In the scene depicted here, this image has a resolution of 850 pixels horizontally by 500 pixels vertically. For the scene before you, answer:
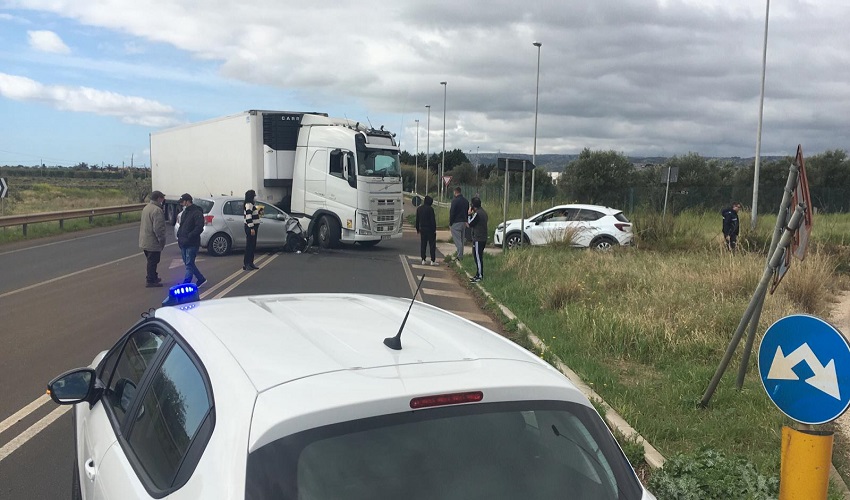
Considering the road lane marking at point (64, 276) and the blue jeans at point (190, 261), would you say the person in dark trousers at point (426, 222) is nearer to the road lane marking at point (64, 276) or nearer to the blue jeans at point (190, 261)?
the blue jeans at point (190, 261)

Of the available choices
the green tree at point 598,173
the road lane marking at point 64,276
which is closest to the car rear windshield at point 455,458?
the road lane marking at point 64,276

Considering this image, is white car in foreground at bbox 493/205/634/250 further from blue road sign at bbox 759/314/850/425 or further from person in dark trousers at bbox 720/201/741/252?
blue road sign at bbox 759/314/850/425

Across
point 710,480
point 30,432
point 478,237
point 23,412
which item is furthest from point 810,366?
point 478,237

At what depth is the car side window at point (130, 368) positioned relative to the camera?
297 cm

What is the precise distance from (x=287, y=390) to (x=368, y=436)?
0.27 m

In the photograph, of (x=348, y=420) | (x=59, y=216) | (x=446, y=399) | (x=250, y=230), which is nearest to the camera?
(x=348, y=420)

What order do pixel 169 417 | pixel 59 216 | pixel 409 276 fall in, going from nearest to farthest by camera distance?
pixel 169 417 → pixel 409 276 → pixel 59 216

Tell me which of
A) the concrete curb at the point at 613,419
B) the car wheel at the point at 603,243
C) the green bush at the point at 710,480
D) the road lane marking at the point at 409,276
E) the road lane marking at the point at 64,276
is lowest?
the road lane marking at the point at 409,276

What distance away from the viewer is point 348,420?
6.06 feet

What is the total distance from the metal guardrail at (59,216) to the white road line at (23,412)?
18623mm

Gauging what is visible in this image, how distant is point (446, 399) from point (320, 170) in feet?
62.7

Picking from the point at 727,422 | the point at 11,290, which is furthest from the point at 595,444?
the point at 11,290

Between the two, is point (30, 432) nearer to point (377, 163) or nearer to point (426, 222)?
point (426, 222)

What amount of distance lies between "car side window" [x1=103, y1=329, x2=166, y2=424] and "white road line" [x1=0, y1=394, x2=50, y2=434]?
110 inches
